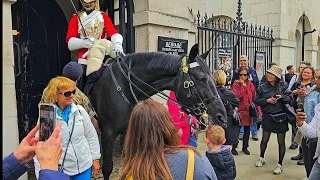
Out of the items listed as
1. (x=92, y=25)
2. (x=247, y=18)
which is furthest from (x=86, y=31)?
(x=247, y=18)

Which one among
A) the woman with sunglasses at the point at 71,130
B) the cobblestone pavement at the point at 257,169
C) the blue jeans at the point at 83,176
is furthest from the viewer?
the cobblestone pavement at the point at 257,169

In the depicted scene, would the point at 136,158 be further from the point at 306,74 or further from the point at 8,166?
the point at 306,74

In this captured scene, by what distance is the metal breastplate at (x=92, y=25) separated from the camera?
4781 mm

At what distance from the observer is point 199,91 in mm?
3723

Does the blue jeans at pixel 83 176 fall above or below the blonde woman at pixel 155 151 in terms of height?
below

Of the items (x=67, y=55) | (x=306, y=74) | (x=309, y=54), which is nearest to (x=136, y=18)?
(x=67, y=55)

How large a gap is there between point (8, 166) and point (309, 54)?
1722 cm

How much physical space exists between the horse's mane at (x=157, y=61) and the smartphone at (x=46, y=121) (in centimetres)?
223

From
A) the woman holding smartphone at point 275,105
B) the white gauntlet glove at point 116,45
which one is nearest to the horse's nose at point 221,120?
the white gauntlet glove at point 116,45

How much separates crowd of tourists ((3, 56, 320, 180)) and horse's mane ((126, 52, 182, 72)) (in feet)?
1.68

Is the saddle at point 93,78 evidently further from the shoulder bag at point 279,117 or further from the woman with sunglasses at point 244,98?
the woman with sunglasses at point 244,98

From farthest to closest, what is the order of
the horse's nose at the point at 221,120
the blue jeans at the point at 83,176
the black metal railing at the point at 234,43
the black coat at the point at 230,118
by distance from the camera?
the black metal railing at the point at 234,43 → the black coat at the point at 230,118 → the horse's nose at the point at 221,120 → the blue jeans at the point at 83,176

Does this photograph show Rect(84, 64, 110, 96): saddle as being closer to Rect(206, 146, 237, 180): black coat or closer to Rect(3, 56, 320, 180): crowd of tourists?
Rect(3, 56, 320, 180): crowd of tourists

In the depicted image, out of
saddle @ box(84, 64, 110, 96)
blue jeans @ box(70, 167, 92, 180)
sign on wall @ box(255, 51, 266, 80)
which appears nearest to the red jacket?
saddle @ box(84, 64, 110, 96)
